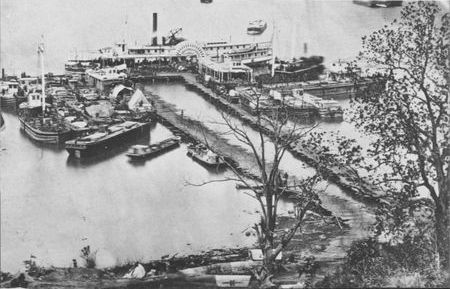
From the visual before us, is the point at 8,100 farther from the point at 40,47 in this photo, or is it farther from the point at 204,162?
the point at 204,162

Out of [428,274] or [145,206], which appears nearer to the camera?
[428,274]

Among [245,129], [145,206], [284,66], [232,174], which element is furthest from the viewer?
[284,66]

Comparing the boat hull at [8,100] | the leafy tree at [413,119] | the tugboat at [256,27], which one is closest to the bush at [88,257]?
the boat hull at [8,100]

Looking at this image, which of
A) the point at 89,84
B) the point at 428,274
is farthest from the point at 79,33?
the point at 428,274

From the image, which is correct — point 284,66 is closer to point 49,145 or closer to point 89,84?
point 89,84

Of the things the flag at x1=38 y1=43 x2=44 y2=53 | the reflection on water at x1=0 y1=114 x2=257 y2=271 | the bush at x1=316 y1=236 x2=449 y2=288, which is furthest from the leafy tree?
the flag at x1=38 y1=43 x2=44 y2=53

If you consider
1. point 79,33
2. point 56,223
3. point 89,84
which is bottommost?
point 56,223

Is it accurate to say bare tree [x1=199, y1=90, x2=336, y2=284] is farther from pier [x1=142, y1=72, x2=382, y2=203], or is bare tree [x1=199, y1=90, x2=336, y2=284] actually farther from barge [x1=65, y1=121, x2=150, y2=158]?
barge [x1=65, y1=121, x2=150, y2=158]
